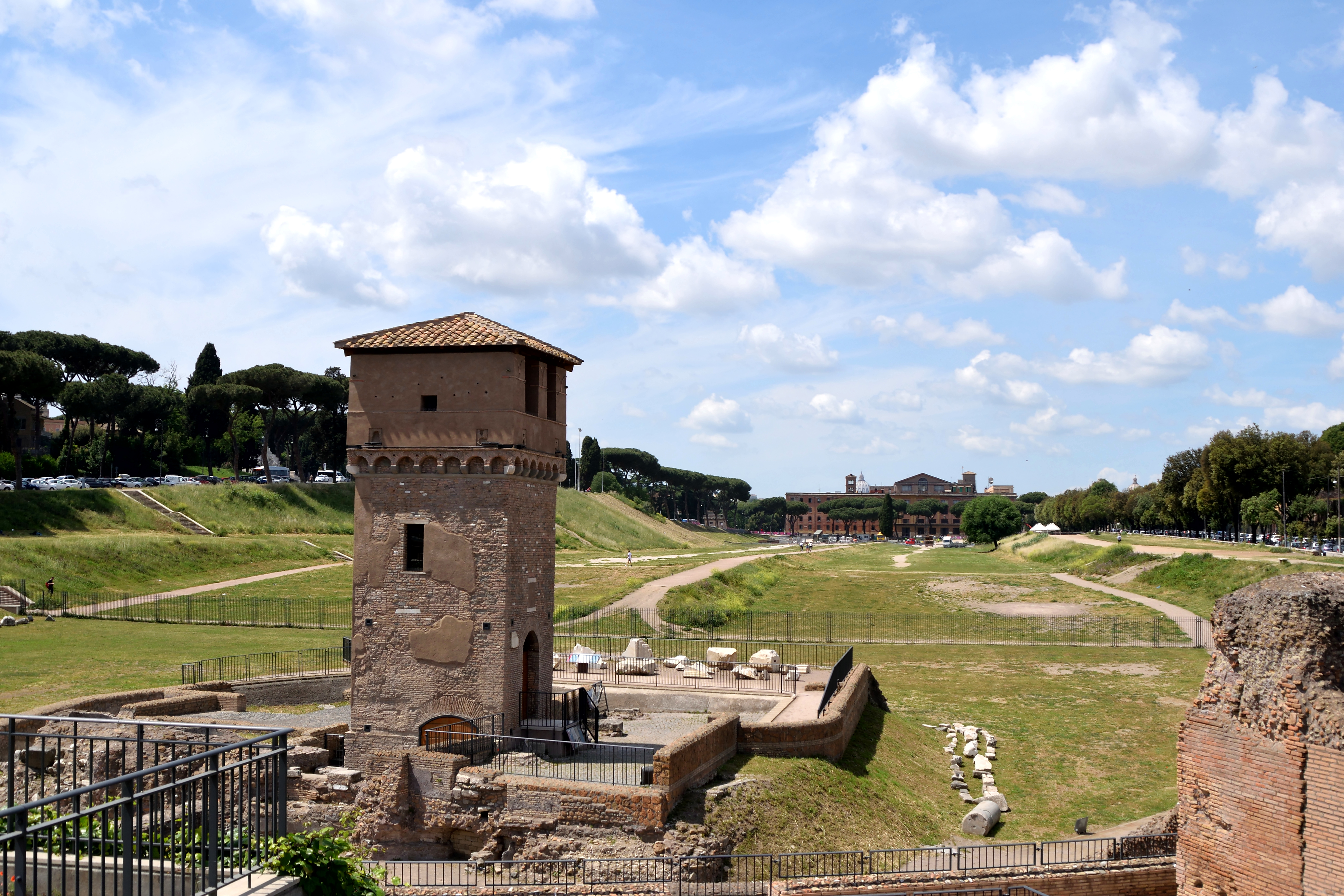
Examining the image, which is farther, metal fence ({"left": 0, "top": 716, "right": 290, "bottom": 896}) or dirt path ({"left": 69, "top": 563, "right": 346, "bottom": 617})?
dirt path ({"left": 69, "top": 563, "right": 346, "bottom": 617})

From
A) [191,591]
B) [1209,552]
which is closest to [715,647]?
[191,591]

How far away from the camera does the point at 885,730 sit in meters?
26.7

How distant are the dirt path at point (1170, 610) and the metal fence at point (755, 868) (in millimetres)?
28192

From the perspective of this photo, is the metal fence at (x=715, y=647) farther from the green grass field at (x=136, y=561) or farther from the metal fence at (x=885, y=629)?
the green grass field at (x=136, y=561)

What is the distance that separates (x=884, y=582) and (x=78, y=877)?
61.1m

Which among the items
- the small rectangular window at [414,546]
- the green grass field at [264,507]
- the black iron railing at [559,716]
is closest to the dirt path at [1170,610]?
the black iron railing at [559,716]

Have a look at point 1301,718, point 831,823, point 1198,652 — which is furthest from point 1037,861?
point 1198,652

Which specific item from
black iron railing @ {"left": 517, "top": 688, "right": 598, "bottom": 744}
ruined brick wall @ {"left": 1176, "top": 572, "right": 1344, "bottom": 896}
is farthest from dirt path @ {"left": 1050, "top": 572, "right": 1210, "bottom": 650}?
ruined brick wall @ {"left": 1176, "top": 572, "right": 1344, "bottom": 896}

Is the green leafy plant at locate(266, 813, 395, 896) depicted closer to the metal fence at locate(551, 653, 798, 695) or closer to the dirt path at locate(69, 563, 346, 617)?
the metal fence at locate(551, 653, 798, 695)

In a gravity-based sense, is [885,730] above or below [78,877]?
below

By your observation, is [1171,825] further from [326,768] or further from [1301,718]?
[326,768]

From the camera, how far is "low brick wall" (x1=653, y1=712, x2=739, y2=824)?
17.4 metres

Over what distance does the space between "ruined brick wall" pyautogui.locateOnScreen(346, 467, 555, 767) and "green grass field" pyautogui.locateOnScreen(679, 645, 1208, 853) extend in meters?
5.32

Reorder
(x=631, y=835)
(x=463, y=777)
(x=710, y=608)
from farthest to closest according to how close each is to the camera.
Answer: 1. (x=710, y=608)
2. (x=463, y=777)
3. (x=631, y=835)
